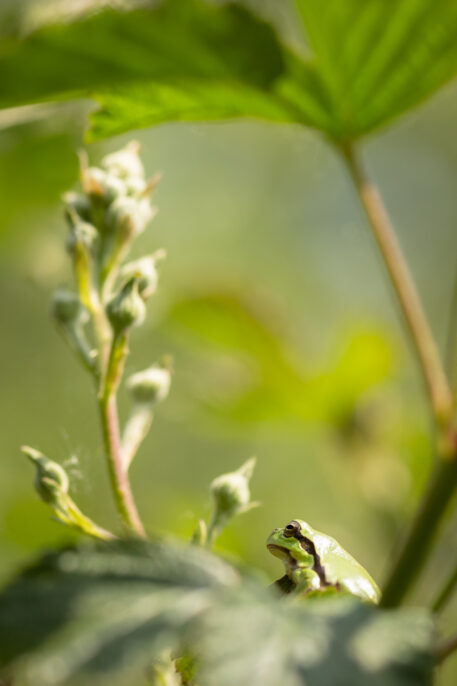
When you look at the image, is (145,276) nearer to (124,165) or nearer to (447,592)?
(124,165)

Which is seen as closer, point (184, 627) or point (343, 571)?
point (184, 627)

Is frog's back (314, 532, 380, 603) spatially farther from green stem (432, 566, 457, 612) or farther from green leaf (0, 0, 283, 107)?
green leaf (0, 0, 283, 107)

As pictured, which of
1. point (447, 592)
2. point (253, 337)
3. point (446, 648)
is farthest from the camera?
point (253, 337)

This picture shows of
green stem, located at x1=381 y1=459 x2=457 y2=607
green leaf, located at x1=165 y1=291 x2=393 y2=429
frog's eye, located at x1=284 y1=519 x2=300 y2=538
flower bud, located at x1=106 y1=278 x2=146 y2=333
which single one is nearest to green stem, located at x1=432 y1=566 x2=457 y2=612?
green stem, located at x1=381 y1=459 x2=457 y2=607

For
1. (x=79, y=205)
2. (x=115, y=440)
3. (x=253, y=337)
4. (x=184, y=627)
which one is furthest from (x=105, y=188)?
(x=253, y=337)

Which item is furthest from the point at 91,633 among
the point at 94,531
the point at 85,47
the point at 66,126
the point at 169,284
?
the point at 169,284

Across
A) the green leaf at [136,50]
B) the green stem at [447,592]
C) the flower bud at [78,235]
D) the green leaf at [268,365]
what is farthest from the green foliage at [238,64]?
the green leaf at [268,365]
